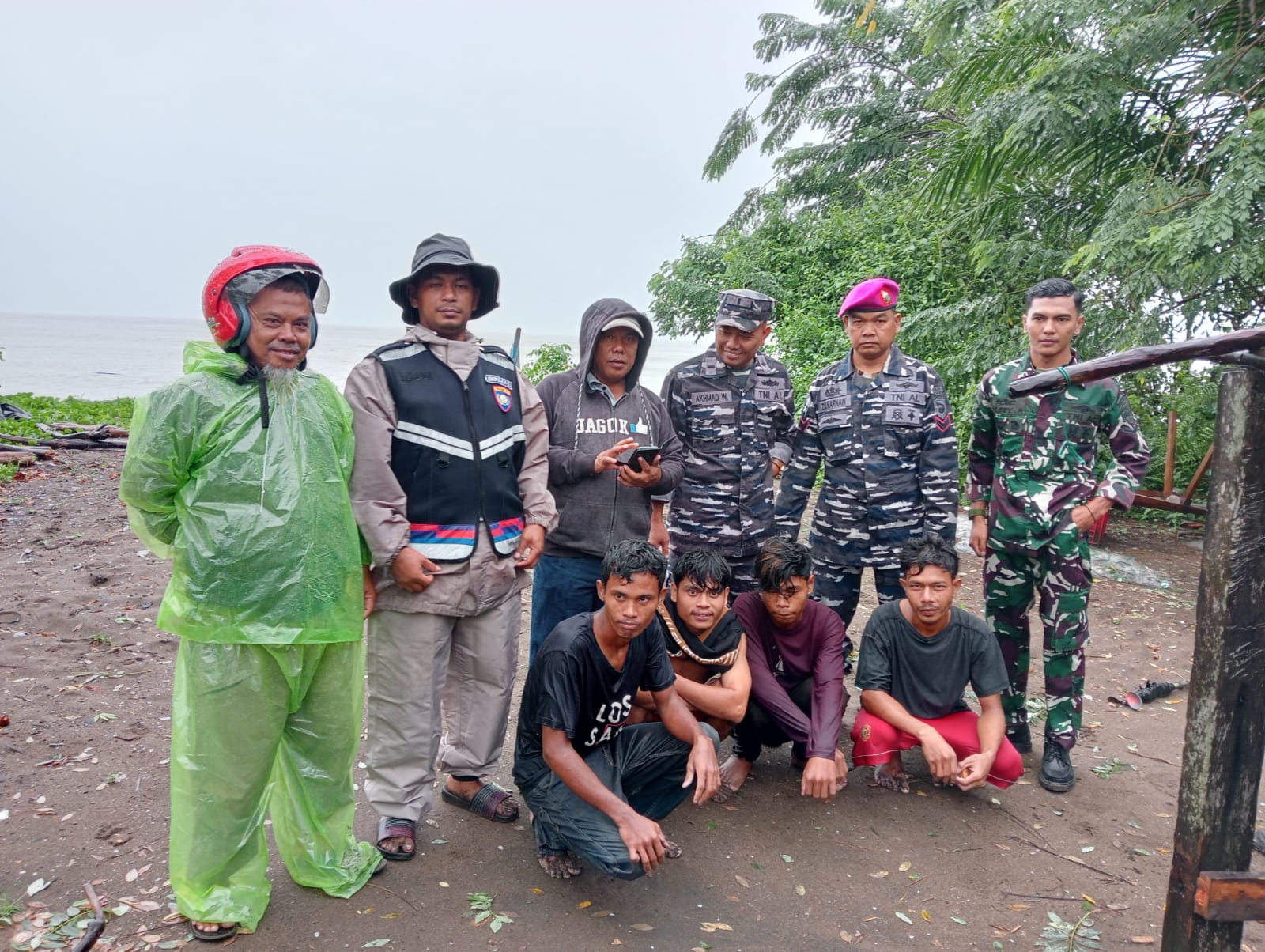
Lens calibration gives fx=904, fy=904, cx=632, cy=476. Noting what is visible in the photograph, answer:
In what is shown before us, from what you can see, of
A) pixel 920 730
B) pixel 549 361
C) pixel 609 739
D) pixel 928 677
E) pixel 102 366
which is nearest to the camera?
pixel 609 739

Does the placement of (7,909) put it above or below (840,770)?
below

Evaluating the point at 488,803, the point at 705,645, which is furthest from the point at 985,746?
the point at 488,803

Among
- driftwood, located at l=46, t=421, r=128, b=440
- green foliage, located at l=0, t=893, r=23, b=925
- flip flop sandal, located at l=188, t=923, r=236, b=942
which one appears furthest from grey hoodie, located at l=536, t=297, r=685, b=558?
driftwood, located at l=46, t=421, r=128, b=440

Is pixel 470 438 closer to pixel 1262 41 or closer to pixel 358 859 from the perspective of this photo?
pixel 358 859

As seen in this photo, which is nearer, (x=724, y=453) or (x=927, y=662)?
(x=927, y=662)

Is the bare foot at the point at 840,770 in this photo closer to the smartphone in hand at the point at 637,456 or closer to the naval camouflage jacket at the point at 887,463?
the naval camouflage jacket at the point at 887,463

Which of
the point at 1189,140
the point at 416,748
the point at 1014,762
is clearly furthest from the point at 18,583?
the point at 1189,140

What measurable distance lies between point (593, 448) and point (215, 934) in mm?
2139

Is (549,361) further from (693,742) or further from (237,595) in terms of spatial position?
(237,595)

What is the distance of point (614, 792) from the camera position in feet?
10.1

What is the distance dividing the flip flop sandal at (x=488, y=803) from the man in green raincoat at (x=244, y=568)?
2.51 ft

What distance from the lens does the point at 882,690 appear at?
3.73 meters

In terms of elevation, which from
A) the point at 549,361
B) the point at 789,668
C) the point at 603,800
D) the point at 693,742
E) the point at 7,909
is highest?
the point at 549,361

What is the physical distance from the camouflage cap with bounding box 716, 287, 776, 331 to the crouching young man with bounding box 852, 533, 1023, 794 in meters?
1.18
